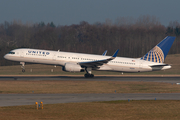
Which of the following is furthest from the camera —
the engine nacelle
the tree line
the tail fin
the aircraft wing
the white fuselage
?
the tree line

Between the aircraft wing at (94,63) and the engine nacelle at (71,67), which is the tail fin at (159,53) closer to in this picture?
the aircraft wing at (94,63)

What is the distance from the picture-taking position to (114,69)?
46.8m

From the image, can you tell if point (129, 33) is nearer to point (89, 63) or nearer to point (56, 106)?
point (89, 63)

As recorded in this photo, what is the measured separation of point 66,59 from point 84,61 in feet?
10.6

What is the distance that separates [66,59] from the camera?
1790 inches

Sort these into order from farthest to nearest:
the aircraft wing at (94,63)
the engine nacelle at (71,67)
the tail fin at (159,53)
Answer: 1. the tail fin at (159,53)
2. the aircraft wing at (94,63)
3. the engine nacelle at (71,67)

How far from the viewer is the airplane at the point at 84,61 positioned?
44812mm

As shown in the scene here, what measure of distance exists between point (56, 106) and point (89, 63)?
24634mm

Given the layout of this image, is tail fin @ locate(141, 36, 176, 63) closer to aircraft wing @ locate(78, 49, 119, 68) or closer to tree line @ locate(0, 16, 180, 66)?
aircraft wing @ locate(78, 49, 119, 68)

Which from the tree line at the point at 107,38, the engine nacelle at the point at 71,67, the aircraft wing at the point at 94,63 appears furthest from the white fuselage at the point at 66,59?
the tree line at the point at 107,38

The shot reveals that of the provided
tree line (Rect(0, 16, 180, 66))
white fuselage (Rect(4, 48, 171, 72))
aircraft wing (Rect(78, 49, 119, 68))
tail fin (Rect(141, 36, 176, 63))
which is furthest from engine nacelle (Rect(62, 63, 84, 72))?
tree line (Rect(0, 16, 180, 66))

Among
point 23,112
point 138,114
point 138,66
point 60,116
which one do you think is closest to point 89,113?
point 60,116

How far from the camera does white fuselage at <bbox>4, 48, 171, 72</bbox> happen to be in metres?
45.0

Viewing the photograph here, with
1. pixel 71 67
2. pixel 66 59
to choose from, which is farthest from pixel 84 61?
pixel 71 67
